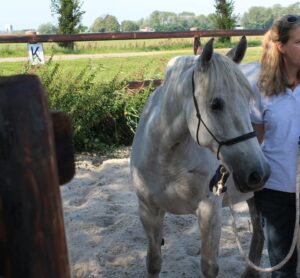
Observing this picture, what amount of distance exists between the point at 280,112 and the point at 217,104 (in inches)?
11.9

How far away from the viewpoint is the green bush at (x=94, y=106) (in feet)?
18.4

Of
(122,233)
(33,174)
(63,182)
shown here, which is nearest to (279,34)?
(63,182)

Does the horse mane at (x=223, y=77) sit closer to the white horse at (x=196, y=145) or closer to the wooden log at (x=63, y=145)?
the white horse at (x=196, y=145)

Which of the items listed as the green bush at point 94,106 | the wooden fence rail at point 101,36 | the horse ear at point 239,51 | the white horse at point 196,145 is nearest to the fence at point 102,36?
the wooden fence rail at point 101,36

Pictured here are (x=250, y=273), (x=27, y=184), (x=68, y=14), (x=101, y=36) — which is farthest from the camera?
(x=68, y=14)

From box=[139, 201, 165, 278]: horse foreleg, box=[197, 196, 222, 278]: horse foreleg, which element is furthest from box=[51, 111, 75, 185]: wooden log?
box=[139, 201, 165, 278]: horse foreleg

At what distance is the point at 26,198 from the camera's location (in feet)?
2.63

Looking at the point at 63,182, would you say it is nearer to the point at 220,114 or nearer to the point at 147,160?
the point at 220,114

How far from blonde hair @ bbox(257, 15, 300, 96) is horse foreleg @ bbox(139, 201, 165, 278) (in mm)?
1024

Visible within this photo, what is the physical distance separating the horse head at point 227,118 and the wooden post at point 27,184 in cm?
114

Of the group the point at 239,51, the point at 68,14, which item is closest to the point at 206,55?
the point at 239,51

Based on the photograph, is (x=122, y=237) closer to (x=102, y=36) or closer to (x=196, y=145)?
(x=196, y=145)

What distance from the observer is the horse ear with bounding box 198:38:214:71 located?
195 centimetres

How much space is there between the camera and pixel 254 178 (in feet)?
5.98
